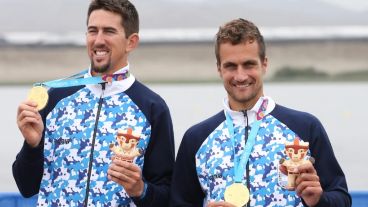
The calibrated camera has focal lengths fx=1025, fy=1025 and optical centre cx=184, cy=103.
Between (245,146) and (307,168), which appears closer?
(307,168)

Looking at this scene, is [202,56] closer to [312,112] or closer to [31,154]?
[312,112]

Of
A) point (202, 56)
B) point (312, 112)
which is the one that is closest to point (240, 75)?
point (312, 112)

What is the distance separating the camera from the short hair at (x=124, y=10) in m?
4.41

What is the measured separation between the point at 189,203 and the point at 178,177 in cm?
12

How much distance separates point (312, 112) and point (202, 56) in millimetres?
17441

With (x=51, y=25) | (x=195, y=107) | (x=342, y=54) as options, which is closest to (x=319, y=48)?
(x=342, y=54)

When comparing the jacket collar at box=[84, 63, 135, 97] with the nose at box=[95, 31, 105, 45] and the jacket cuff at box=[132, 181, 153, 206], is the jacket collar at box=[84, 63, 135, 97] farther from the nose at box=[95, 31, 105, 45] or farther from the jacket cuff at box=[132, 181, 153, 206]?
the jacket cuff at box=[132, 181, 153, 206]

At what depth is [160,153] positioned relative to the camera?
439cm

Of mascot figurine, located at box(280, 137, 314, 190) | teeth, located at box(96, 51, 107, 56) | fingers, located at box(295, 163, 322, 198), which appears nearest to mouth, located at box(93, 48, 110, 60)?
teeth, located at box(96, 51, 107, 56)

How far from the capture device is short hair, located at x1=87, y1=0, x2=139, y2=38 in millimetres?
4410

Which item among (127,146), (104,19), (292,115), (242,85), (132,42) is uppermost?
(104,19)

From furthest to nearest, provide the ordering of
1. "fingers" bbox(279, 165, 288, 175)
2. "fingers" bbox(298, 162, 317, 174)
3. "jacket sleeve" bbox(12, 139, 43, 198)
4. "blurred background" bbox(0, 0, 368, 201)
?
"blurred background" bbox(0, 0, 368, 201), "jacket sleeve" bbox(12, 139, 43, 198), "fingers" bbox(279, 165, 288, 175), "fingers" bbox(298, 162, 317, 174)

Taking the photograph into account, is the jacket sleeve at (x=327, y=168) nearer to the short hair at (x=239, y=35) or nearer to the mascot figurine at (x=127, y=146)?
the short hair at (x=239, y=35)

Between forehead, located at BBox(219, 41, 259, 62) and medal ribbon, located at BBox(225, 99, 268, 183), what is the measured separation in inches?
8.9
